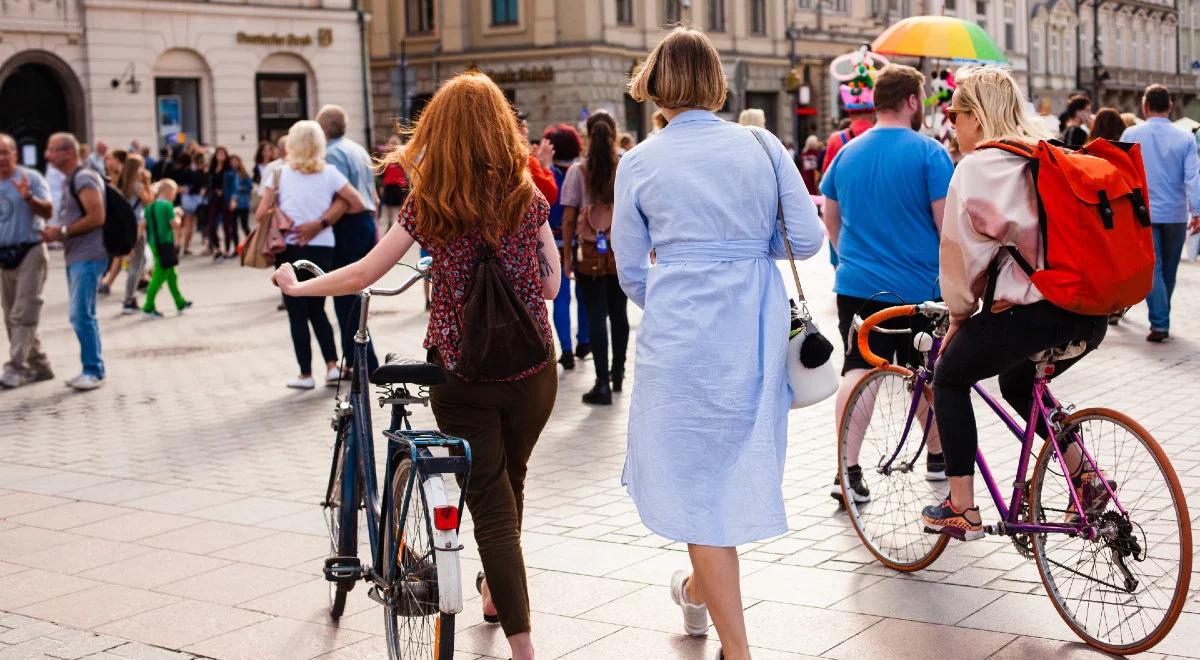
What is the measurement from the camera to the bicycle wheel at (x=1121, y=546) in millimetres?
4375

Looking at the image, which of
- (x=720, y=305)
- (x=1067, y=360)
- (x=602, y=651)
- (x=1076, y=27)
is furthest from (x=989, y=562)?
(x=1076, y=27)

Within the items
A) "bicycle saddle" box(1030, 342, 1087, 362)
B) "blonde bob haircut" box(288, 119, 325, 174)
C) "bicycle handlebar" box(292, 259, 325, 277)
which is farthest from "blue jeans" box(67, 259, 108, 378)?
"bicycle saddle" box(1030, 342, 1087, 362)

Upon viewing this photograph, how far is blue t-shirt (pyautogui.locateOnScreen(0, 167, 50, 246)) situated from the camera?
11.2m

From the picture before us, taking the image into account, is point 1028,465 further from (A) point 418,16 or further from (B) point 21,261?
(A) point 418,16

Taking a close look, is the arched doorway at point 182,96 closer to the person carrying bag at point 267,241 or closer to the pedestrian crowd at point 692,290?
the person carrying bag at point 267,241

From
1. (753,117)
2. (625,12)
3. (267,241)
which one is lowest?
(267,241)

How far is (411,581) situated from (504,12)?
43.3 meters

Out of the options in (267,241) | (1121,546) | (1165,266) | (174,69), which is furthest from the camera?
(174,69)

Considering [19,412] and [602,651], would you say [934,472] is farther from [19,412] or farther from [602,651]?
[19,412]

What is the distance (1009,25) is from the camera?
6825 centimetres

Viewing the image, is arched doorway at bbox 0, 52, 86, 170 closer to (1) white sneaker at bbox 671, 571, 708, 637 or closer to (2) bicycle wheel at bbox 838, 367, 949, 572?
(2) bicycle wheel at bbox 838, 367, 949, 572

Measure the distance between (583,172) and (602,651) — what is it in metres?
5.59

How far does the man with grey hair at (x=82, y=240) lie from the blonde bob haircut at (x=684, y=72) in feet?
26.0

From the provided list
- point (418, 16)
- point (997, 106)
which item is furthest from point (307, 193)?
point (418, 16)
